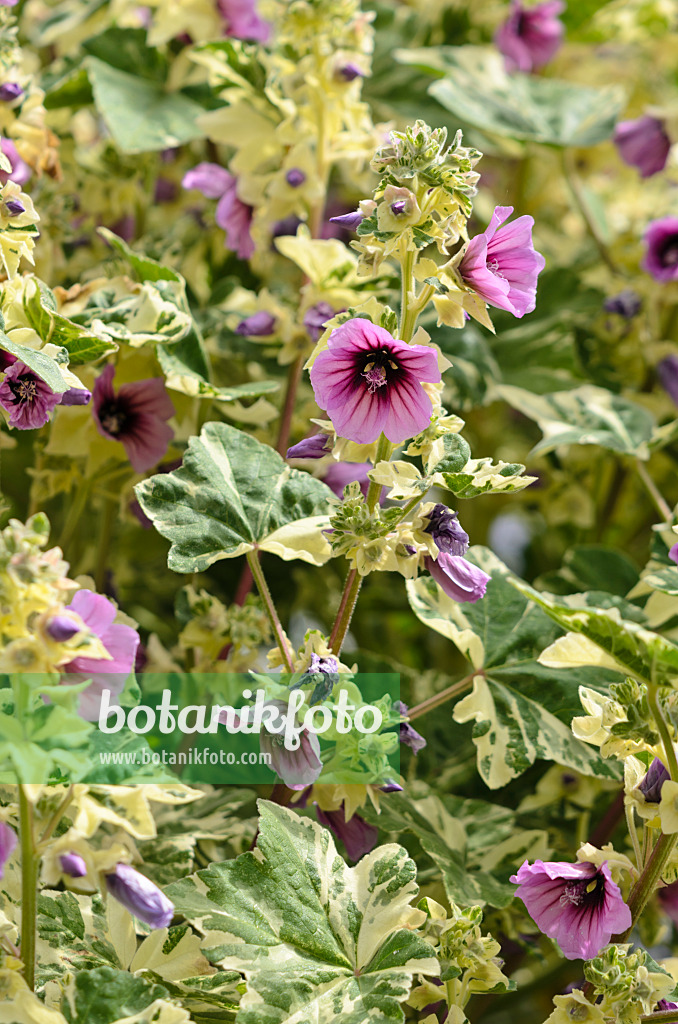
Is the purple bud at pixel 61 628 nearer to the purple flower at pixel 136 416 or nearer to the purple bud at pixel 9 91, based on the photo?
the purple flower at pixel 136 416

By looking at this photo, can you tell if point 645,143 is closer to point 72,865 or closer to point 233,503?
point 233,503

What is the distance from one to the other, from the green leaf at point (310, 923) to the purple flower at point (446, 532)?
173 millimetres

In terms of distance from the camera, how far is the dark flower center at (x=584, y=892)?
21.3 inches

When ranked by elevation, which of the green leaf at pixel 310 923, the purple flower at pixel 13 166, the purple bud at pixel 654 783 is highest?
the purple flower at pixel 13 166

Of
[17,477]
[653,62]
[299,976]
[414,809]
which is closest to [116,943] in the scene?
[299,976]

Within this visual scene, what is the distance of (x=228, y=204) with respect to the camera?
0.86m

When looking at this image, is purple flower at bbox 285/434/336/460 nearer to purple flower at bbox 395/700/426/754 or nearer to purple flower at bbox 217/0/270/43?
purple flower at bbox 395/700/426/754

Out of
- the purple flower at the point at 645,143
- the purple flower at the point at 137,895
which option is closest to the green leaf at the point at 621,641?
the purple flower at the point at 137,895

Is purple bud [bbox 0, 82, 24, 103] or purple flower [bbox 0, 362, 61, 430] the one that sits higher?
purple bud [bbox 0, 82, 24, 103]

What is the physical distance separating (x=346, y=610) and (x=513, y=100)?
30.2 inches

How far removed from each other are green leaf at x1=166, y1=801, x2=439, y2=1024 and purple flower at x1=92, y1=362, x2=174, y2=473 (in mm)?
289

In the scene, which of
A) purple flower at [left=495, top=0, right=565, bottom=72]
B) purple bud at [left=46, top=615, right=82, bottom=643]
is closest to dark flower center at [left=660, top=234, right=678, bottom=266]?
purple flower at [left=495, top=0, right=565, bottom=72]

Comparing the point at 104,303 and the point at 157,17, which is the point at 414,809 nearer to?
the point at 104,303

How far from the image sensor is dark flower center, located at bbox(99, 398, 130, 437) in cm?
73
